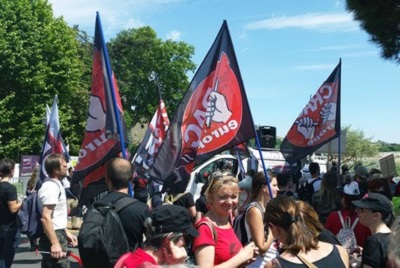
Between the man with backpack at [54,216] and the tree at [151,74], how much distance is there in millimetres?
56078

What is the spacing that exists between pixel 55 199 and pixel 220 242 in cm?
223

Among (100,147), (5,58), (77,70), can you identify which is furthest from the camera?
(77,70)

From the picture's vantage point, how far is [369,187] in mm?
7578

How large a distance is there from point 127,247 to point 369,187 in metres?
4.18

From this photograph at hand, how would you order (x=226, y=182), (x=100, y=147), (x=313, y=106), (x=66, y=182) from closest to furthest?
(x=226, y=182), (x=100, y=147), (x=313, y=106), (x=66, y=182)

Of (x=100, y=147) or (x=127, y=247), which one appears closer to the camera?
(x=127, y=247)

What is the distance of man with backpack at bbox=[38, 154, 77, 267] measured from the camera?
5.87m

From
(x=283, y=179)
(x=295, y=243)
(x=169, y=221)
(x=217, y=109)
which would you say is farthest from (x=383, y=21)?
(x=169, y=221)

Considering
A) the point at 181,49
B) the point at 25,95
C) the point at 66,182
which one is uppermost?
the point at 181,49

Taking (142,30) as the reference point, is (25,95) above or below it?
below

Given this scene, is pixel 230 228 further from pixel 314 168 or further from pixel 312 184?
pixel 314 168

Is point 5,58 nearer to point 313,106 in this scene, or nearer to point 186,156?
point 313,106

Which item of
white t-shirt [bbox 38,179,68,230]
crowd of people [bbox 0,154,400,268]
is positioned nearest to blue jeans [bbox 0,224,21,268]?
crowd of people [bbox 0,154,400,268]

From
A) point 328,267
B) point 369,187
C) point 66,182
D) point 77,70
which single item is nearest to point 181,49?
point 77,70
